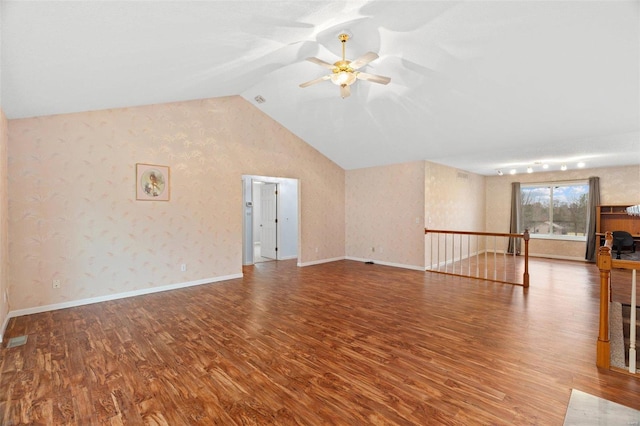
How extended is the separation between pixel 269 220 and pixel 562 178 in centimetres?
845

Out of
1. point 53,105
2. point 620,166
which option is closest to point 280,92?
point 53,105

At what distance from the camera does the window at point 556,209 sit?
8164 mm

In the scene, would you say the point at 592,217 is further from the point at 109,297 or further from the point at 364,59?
the point at 109,297

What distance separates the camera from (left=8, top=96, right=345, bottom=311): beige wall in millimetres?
3896

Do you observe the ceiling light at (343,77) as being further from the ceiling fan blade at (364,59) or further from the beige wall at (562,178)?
the beige wall at (562,178)

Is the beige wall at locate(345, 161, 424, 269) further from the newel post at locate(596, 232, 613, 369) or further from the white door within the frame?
the newel post at locate(596, 232, 613, 369)

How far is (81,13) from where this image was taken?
208 centimetres

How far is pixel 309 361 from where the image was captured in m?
2.65

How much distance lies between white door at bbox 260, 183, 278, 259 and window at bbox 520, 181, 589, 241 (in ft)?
25.2

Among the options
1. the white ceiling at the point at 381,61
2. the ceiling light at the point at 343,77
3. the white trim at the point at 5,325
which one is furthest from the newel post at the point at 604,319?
the white trim at the point at 5,325

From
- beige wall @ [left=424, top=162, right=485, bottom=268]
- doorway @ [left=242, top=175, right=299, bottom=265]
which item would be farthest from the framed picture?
beige wall @ [left=424, top=162, right=485, bottom=268]

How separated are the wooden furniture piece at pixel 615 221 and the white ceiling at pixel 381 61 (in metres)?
2.59

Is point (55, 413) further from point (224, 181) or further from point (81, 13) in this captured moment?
point (224, 181)

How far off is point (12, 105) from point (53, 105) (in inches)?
15.6
